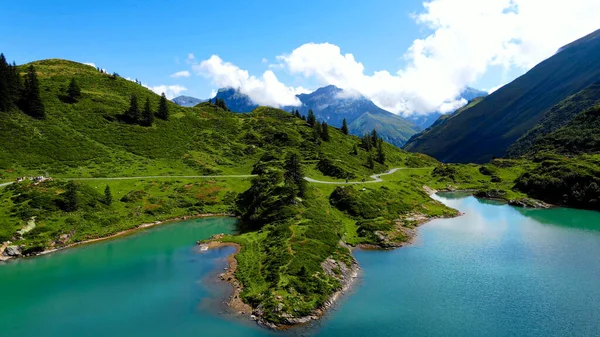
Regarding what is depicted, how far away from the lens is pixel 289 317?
39.6 metres

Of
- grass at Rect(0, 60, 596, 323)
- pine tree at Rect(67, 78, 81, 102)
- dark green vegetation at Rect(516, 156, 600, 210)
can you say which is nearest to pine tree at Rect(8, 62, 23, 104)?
grass at Rect(0, 60, 596, 323)

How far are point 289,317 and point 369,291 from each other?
13.9 m

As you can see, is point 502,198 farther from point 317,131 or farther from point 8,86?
point 8,86

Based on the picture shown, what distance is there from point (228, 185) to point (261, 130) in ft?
239

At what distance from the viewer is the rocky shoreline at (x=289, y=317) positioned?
39.4 m

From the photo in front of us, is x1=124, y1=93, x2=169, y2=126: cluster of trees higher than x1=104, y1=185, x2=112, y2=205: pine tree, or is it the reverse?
x1=124, y1=93, x2=169, y2=126: cluster of trees

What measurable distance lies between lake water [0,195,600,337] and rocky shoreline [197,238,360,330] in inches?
51.1

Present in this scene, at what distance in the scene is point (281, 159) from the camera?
140 metres

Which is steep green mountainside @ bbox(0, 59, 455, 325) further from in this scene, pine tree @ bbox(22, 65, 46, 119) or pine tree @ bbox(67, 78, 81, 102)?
pine tree @ bbox(22, 65, 46, 119)

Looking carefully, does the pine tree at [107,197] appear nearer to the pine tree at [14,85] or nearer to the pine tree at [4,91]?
the pine tree at [4,91]

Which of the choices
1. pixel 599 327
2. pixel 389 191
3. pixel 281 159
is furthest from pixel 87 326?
pixel 281 159

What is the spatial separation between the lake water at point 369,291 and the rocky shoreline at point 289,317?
4.26 feet

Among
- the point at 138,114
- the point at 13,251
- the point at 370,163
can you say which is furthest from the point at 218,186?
the point at 370,163

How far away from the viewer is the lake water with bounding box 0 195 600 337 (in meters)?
38.8
